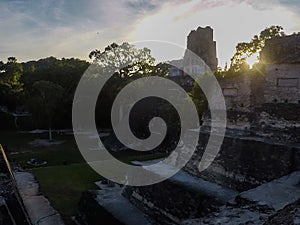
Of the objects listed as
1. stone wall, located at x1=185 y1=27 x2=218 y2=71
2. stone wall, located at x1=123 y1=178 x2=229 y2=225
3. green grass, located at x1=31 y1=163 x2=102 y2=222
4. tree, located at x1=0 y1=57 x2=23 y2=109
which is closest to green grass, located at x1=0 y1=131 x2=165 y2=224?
green grass, located at x1=31 y1=163 x2=102 y2=222

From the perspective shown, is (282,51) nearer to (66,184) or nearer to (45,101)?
(66,184)

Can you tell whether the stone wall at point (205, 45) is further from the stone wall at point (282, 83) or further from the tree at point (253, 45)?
the stone wall at point (282, 83)

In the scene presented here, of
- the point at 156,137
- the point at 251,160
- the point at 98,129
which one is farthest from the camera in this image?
the point at 98,129

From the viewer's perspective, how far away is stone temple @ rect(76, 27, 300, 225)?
580 cm

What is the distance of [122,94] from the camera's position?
2397cm

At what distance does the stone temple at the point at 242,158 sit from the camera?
5801 mm

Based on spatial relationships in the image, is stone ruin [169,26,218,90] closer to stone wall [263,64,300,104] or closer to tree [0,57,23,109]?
tree [0,57,23,109]

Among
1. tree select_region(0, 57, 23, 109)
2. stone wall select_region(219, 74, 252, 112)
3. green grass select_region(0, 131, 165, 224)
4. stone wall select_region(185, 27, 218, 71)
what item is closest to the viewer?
stone wall select_region(219, 74, 252, 112)

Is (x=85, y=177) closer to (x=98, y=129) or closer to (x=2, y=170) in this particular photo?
(x=2, y=170)

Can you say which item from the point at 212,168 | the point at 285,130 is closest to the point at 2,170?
the point at 212,168

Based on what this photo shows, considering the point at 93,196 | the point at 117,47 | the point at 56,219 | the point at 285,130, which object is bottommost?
the point at 56,219

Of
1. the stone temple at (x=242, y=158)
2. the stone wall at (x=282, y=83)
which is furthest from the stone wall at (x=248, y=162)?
the stone wall at (x=282, y=83)

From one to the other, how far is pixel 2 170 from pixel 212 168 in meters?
6.76

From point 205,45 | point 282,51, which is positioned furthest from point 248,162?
point 205,45
